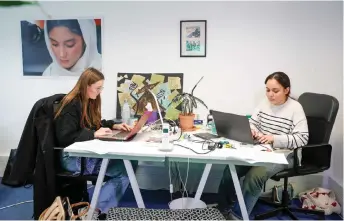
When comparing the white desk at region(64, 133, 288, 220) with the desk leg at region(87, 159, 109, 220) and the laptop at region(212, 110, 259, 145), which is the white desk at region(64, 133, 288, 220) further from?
the laptop at region(212, 110, 259, 145)

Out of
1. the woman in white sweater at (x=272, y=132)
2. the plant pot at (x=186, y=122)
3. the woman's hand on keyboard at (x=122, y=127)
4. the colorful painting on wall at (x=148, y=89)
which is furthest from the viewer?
the colorful painting on wall at (x=148, y=89)

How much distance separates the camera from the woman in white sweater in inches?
79.4

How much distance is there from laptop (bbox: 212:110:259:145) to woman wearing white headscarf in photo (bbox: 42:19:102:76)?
1.40 metres

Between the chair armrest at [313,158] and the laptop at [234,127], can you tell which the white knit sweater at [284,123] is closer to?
the chair armrest at [313,158]

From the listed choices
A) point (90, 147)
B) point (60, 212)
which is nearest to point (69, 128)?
point (90, 147)

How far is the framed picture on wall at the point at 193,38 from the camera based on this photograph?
8.78 feet

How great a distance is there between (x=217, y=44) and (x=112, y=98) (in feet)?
3.86

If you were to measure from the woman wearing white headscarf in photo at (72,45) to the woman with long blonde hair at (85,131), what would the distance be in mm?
801

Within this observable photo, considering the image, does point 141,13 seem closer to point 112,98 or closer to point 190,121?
point 112,98

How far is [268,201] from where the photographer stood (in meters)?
2.46

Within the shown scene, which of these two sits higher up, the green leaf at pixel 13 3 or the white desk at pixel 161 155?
the green leaf at pixel 13 3

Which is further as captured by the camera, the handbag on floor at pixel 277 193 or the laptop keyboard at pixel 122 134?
the handbag on floor at pixel 277 193

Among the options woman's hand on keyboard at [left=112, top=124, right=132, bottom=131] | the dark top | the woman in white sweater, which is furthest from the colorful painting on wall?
the dark top

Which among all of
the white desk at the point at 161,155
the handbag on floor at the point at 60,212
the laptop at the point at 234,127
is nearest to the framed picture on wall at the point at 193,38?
the laptop at the point at 234,127
